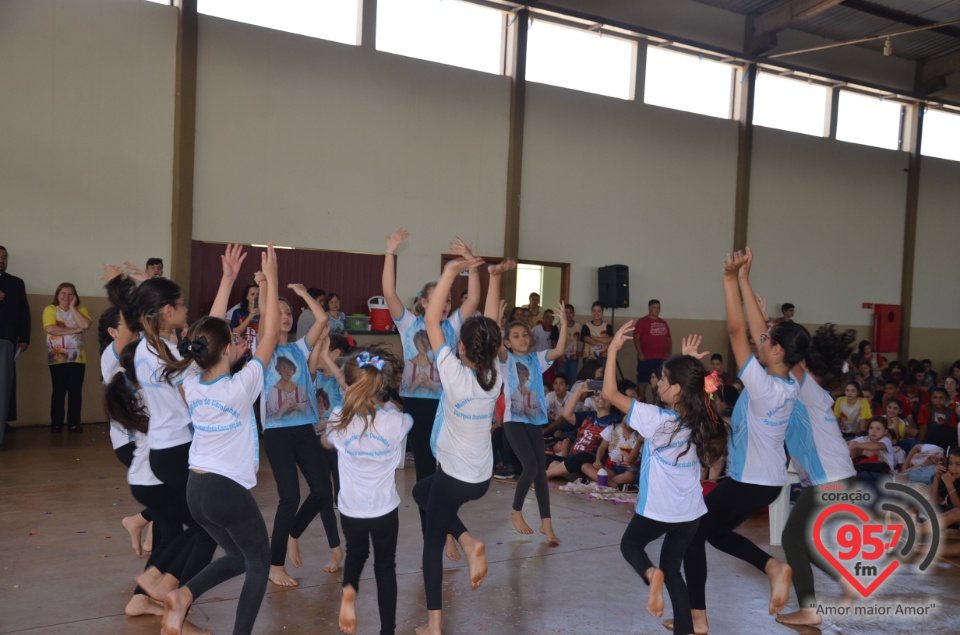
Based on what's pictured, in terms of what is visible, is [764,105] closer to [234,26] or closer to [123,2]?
[234,26]

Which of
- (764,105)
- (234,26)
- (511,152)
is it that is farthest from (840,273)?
(234,26)

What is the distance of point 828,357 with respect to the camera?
3.98 metres

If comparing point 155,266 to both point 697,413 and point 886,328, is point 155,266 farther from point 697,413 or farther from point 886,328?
point 886,328

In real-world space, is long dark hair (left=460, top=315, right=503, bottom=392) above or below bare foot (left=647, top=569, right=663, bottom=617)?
above

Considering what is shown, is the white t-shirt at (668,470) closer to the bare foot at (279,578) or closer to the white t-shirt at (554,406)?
the bare foot at (279,578)

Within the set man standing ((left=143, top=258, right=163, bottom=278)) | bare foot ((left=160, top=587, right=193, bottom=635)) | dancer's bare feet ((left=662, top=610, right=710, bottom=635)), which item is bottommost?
dancer's bare feet ((left=662, top=610, right=710, bottom=635))

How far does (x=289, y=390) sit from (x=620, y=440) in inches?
149

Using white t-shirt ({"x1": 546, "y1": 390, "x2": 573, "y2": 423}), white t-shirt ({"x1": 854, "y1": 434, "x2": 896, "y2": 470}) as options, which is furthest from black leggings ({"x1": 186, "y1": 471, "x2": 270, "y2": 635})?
white t-shirt ({"x1": 546, "y1": 390, "x2": 573, "y2": 423})

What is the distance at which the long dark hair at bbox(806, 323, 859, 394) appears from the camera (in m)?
3.97

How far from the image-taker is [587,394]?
351 inches

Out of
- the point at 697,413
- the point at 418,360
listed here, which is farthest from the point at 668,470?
the point at 418,360

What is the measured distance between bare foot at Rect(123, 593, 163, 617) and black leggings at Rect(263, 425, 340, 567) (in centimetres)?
64

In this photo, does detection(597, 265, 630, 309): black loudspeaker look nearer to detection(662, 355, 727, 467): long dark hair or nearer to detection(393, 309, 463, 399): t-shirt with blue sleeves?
detection(393, 309, 463, 399): t-shirt with blue sleeves

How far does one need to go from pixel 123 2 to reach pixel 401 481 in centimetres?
609
